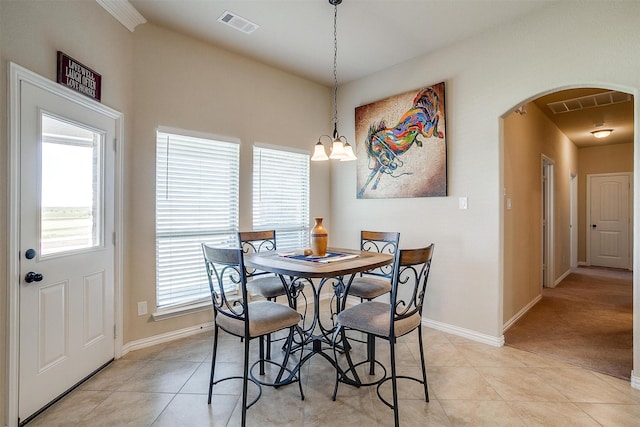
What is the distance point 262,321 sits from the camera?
1.96 m

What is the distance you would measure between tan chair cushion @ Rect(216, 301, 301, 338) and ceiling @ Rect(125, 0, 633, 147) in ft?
7.93

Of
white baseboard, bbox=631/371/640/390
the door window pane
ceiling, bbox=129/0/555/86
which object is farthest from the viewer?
ceiling, bbox=129/0/555/86

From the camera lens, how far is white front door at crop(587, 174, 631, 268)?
22.0 feet

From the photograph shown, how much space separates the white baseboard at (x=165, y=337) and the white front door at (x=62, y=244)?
0.72 feet

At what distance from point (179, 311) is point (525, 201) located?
4071 mm

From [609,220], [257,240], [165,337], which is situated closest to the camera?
[165,337]

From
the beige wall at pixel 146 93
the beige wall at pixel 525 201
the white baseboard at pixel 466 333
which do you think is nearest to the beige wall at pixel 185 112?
the beige wall at pixel 146 93

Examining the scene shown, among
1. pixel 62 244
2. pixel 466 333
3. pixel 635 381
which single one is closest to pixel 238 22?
pixel 62 244

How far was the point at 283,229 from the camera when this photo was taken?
3.91m

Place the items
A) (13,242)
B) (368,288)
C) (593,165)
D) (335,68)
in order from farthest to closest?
(593,165), (335,68), (368,288), (13,242)

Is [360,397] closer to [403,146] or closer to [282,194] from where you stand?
[282,194]

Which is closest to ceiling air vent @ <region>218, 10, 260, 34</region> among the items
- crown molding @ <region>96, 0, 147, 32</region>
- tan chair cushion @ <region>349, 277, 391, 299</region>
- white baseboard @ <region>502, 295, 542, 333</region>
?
crown molding @ <region>96, 0, 147, 32</region>

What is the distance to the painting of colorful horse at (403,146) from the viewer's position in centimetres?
329

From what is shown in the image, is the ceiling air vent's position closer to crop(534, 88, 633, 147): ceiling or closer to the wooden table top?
the wooden table top
